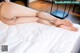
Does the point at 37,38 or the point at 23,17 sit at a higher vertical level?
the point at 23,17

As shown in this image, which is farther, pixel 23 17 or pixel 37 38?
pixel 23 17

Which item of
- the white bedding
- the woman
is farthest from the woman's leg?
the white bedding

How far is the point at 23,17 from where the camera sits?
134cm

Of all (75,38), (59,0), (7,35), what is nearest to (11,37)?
(7,35)

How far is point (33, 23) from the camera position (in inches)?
A: 49.7

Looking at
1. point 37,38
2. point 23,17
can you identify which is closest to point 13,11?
point 23,17

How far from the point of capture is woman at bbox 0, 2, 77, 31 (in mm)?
1242

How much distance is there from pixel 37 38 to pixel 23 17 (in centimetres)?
39

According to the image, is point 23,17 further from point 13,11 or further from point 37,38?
point 37,38

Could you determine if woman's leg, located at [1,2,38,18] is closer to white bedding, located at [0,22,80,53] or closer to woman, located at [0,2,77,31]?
woman, located at [0,2,77,31]

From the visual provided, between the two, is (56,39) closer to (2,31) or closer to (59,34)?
(59,34)

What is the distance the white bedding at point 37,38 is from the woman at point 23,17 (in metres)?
0.06

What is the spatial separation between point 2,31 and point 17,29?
144mm

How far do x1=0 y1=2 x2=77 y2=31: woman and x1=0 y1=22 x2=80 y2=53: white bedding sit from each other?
0.21 ft
